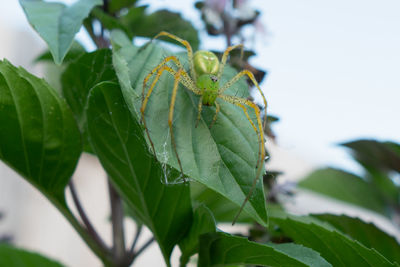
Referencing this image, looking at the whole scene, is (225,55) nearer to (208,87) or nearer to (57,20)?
(208,87)

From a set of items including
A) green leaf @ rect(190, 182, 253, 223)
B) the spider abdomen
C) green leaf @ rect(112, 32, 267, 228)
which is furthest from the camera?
green leaf @ rect(190, 182, 253, 223)

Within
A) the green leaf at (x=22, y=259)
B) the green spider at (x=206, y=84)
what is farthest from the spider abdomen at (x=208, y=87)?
the green leaf at (x=22, y=259)

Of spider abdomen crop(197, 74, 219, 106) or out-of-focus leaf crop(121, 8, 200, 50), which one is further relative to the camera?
out-of-focus leaf crop(121, 8, 200, 50)

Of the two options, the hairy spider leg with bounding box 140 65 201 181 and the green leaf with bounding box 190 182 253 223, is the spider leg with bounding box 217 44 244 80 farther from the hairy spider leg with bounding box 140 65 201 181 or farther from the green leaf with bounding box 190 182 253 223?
the green leaf with bounding box 190 182 253 223

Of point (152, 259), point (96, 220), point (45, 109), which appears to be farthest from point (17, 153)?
point (152, 259)

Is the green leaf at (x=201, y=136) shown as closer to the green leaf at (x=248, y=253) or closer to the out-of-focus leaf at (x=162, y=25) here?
the green leaf at (x=248, y=253)

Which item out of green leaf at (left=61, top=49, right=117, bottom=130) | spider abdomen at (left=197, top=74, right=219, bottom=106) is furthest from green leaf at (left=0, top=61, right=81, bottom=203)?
spider abdomen at (left=197, top=74, right=219, bottom=106)

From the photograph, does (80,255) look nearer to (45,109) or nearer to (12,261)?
(12,261)
